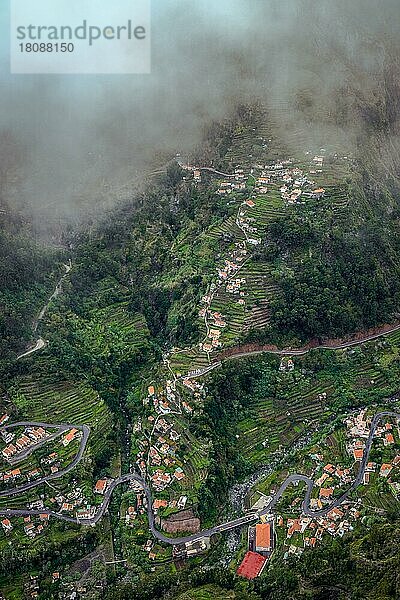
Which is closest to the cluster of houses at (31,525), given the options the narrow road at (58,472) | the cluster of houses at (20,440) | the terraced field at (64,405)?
the narrow road at (58,472)

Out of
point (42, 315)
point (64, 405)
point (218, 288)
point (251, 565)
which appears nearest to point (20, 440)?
point (64, 405)

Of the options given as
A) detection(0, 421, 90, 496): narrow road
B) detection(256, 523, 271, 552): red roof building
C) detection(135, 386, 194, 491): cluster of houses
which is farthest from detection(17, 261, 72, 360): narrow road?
detection(256, 523, 271, 552): red roof building

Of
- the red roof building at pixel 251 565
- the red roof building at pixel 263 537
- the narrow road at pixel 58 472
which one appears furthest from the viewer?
the narrow road at pixel 58 472

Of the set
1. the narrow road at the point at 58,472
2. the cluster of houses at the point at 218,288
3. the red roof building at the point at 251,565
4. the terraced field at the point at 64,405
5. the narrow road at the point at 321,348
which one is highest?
the cluster of houses at the point at 218,288

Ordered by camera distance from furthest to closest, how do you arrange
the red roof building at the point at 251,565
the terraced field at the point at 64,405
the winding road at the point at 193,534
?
the terraced field at the point at 64,405 → the winding road at the point at 193,534 → the red roof building at the point at 251,565

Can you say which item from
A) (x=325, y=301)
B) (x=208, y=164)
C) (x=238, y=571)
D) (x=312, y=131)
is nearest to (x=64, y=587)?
(x=238, y=571)

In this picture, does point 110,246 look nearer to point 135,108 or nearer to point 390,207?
point 135,108

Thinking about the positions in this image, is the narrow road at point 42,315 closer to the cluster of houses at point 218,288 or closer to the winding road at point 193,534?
the winding road at point 193,534

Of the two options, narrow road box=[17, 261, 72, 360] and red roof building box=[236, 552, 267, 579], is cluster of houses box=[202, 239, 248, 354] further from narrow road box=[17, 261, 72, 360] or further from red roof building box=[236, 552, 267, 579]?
red roof building box=[236, 552, 267, 579]
